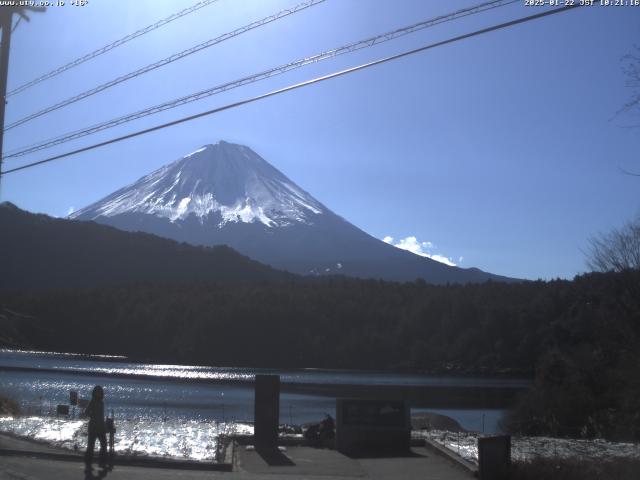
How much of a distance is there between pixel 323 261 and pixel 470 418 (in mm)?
147933

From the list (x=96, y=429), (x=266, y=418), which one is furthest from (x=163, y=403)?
(x=96, y=429)

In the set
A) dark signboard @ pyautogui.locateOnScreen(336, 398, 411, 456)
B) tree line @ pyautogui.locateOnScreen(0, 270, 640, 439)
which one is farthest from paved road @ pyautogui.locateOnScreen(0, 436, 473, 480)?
tree line @ pyautogui.locateOnScreen(0, 270, 640, 439)

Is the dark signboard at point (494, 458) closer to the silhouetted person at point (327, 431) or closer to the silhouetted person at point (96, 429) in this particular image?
the silhouetted person at point (327, 431)

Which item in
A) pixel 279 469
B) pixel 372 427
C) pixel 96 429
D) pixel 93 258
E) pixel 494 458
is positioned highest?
pixel 93 258

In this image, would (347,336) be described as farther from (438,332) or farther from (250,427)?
(250,427)

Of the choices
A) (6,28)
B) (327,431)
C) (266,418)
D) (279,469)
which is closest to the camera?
(279,469)

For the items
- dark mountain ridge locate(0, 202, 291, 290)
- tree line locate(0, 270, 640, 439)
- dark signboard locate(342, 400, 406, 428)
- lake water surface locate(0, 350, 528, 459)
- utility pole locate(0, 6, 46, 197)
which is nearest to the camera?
dark signboard locate(342, 400, 406, 428)

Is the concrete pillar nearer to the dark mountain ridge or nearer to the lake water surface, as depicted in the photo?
the lake water surface

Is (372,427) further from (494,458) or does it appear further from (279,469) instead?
(494,458)

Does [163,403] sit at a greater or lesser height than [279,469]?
greater

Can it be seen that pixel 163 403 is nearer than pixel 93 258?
Yes

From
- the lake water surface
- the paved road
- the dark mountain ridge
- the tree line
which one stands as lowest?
the paved road

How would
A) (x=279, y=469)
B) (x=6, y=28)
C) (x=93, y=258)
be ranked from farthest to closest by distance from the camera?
(x=93, y=258)
(x=6, y=28)
(x=279, y=469)

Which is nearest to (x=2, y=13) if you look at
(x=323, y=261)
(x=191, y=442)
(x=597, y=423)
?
(x=191, y=442)
